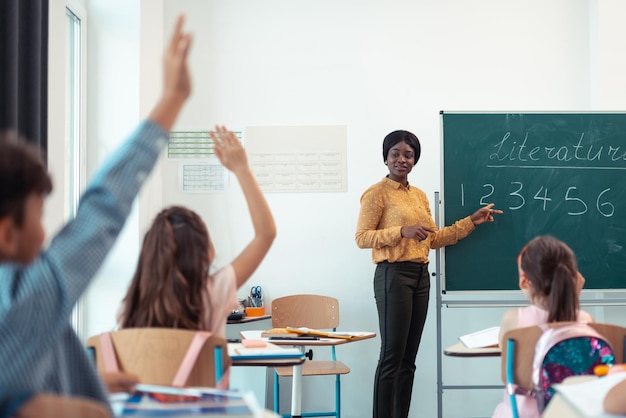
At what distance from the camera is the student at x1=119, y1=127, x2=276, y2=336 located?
6.89 ft

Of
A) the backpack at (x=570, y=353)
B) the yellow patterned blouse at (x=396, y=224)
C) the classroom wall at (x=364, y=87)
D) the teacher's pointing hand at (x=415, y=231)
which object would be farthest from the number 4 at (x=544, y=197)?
the backpack at (x=570, y=353)

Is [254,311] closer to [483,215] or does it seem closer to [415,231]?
[415,231]

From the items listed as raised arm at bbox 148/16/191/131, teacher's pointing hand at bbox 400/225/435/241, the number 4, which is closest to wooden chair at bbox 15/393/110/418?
raised arm at bbox 148/16/191/131

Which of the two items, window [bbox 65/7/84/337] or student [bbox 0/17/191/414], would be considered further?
window [bbox 65/7/84/337]

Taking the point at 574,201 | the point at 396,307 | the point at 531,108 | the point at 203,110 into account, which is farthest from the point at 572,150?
the point at 203,110

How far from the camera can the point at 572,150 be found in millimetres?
4520

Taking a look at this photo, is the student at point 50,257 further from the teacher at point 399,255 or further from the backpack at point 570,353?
the teacher at point 399,255

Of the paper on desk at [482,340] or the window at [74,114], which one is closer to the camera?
the paper on desk at [482,340]

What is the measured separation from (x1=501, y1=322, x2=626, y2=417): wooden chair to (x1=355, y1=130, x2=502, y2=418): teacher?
159 centimetres

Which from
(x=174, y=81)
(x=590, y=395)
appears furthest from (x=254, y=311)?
(x=174, y=81)

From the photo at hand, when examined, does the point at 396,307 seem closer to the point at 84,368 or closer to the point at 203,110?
the point at 203,110

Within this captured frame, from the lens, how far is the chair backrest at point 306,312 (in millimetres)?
4672

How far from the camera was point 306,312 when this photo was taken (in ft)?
15.5

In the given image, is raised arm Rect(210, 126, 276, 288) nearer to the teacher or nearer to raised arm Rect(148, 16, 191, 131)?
raised arm Rect(148, 16, 191, 131)
